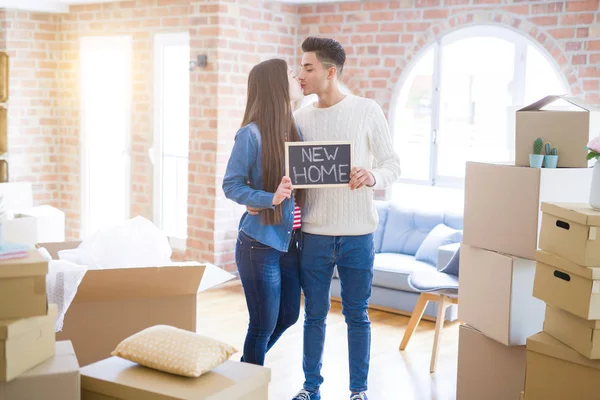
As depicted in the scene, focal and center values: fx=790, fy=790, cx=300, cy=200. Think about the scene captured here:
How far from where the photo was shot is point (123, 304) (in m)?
3.03

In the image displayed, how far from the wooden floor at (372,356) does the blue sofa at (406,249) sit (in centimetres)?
11

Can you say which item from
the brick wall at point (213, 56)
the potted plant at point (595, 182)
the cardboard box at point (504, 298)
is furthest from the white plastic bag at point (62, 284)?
the brick wall at point (213, 56)

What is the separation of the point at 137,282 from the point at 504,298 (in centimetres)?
145

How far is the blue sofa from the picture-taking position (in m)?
5.27

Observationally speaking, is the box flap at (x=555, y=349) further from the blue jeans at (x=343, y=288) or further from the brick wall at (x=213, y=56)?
the brick wall at (x=213, y=56)

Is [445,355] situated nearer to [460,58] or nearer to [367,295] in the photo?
[367,295]

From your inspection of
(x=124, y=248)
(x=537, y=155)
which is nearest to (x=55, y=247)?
(x=124, y=248)

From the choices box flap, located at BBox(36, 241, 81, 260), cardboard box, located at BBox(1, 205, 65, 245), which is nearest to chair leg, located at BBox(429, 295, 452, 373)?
box flap, located at BBox(36, 241, 81, 260)

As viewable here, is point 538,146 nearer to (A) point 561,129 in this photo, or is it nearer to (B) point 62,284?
(A) point 561,129

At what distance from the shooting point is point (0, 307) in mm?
2145

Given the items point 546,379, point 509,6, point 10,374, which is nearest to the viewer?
point 10,374

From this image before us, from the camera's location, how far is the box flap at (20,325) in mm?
2094

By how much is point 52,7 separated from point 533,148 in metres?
5.49

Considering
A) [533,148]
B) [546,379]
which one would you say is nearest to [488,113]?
[533,148]
